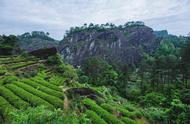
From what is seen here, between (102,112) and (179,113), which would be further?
(179,113)

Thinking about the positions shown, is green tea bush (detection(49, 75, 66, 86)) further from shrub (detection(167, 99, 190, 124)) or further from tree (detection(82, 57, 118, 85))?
tree (detection(82, 57, 118, 85))

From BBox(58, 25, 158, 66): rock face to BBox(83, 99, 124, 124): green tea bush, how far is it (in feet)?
365

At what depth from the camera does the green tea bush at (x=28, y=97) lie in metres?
39.6

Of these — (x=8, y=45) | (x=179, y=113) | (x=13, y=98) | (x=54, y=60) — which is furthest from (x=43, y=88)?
(x=8, y=45)

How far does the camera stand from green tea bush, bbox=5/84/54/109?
39.6 metres

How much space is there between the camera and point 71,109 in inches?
1599

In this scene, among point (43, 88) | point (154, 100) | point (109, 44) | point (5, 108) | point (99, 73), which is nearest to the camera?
point (5, 108)

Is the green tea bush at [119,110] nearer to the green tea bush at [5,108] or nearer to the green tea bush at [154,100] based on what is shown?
the green tea bush at [5,108]

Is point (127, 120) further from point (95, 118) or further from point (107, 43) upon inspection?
point (107, 43)

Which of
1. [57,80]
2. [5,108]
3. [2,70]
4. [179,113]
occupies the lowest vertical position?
[179,113]

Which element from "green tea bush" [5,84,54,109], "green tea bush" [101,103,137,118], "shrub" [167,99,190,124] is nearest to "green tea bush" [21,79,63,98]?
"green tea bush" [5,84,54,109]

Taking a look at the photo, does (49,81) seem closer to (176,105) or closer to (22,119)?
(176,105)

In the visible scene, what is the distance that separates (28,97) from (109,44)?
431ft

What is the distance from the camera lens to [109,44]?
171000 mm
